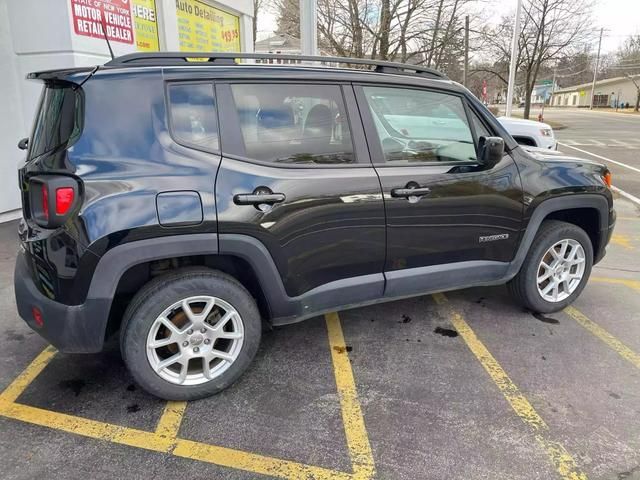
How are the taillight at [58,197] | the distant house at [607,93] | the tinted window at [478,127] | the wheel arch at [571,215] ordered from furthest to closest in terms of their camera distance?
1. the distant house at [607,93]
2. the wheel arch at [571,215]
3. the tinted window at [478,127]
4. the taillight at [58,197]

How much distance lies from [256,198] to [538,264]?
7.72 feet

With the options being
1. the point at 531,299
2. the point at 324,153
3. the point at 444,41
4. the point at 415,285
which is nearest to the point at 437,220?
the point at 415,285

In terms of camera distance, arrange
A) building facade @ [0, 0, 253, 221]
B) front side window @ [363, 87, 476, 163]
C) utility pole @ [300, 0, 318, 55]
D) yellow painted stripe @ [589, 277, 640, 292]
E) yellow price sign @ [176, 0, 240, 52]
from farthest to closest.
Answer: yellow price sign @ [176, 0, 240, 52], utility pole @ [300, 0, 318, 55], building facade @ [0, 0, 253, 221], yellow painted stripe @ [589, 277, 640, 292], front side window @ [363, 87, 476, 163]

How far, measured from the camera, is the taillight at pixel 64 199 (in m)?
2.39

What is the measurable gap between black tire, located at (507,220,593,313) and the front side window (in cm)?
92

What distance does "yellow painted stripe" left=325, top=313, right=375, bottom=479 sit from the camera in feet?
7.71

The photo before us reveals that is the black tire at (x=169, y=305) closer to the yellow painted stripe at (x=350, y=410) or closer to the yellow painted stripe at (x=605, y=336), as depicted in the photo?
the yellow painted stripe at (x=350, y=410)

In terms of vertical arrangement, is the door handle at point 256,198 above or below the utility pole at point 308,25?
below

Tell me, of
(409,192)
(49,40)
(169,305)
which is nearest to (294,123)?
(409,192)

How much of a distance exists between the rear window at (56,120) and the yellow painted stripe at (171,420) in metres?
1.52

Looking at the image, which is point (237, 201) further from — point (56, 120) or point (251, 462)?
point (251, 462)

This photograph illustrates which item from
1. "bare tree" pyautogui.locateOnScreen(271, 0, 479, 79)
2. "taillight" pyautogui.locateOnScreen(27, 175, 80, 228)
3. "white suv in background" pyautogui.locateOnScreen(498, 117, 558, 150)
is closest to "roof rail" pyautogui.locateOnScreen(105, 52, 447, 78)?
"taillight" pyautogui.locateOnScreen(27, 175, 80, 228)

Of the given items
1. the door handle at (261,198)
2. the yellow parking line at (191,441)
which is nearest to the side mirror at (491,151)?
the door handle at (261,198)

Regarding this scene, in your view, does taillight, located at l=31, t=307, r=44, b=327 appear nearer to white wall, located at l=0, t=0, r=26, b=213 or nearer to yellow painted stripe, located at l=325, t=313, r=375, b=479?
yellow painted stripe, located at l=325, t=313, r=375, b=479
